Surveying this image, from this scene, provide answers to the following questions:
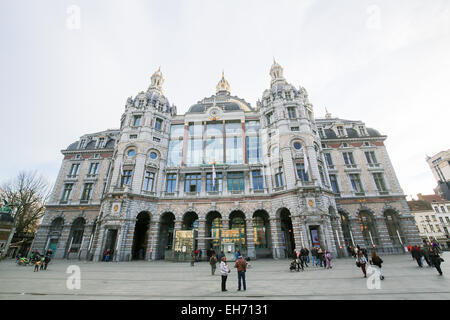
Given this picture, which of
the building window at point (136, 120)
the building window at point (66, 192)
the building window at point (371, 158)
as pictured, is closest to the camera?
the building window at point (371, 158)

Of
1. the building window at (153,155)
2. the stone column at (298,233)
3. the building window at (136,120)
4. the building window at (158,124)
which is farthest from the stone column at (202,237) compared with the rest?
the building window at (136,120)

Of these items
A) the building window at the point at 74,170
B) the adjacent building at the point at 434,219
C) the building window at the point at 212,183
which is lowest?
the adjacent building at the point at 434,219

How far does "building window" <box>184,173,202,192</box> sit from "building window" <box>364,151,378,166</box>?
28.9 metres

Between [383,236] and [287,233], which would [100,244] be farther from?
[383,236]

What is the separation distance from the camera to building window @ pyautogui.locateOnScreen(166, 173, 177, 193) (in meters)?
31.4

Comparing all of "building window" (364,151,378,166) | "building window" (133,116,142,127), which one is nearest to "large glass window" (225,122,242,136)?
"building window" (133,116,142,127)

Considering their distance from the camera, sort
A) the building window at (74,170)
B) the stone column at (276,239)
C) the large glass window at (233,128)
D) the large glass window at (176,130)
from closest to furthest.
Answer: the stone column at (276,239) → the large glass window at (233,128) → the large glass window at (176,130) → the building window at (74,170)

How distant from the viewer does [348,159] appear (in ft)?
112

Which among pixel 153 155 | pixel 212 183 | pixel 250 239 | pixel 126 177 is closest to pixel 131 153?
pixel 153 155

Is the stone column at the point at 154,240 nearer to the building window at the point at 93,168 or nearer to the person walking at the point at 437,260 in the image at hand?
the building window at the point at 93,168

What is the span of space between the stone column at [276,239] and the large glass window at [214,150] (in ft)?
40.8

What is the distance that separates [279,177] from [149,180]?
1994cm

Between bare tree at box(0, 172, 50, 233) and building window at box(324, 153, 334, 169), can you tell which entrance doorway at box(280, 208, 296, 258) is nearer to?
building window at box(324, 153, 334, 169)

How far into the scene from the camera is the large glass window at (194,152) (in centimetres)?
3294
